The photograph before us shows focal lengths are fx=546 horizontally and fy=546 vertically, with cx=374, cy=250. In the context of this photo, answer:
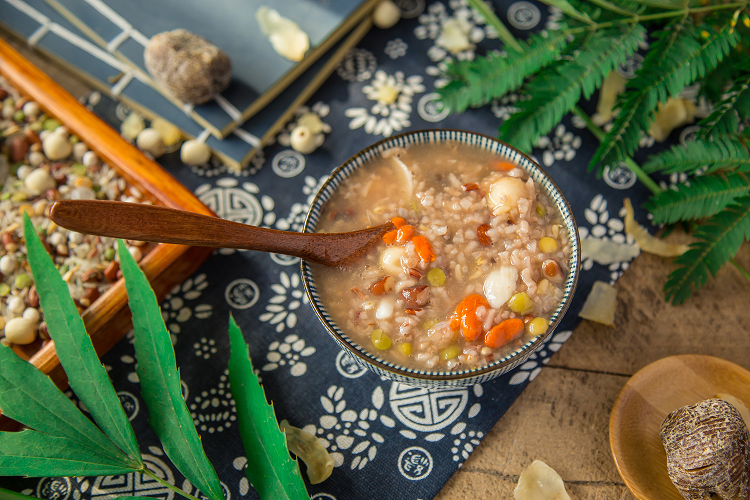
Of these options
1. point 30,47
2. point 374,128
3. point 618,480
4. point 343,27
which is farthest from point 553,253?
point 30,47

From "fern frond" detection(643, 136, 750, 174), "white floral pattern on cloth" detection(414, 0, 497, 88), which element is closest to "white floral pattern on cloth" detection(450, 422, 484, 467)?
"fern frond" detection(643, 136, 750, 174)

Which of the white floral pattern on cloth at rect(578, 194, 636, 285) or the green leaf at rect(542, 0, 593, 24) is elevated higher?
the green leaf at rect(542, 0, 593, 24)

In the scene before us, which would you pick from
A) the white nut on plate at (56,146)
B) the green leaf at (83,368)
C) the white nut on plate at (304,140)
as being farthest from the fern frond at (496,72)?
the green leaf at (83,368)

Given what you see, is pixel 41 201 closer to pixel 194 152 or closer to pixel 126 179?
pixel 126 179

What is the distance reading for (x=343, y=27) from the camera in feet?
9.92

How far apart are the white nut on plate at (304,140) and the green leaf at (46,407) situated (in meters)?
1.56

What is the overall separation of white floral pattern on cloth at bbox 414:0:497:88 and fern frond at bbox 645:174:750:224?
4.29ft

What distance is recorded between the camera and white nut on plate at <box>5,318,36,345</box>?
2342 millimetres

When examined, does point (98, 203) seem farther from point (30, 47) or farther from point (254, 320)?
point (30, 47)

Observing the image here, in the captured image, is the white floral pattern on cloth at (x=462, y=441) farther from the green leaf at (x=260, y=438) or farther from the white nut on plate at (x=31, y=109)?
the white nut on plate at (x=31, y=109)

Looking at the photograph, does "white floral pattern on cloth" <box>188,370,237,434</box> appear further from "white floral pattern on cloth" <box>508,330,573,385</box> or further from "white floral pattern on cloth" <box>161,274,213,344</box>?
Answer: "white floral pattern on cloth" <box>508,330,573,385</box>

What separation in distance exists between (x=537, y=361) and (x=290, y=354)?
1.12m

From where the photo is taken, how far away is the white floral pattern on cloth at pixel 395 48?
313 cm

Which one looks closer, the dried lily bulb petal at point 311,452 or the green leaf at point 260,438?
the green leaf at point 260,438
